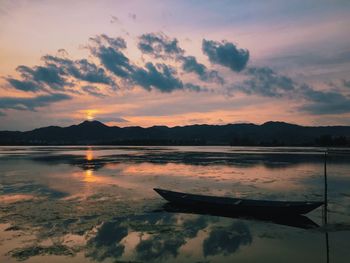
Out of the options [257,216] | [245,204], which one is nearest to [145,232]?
[245,204]

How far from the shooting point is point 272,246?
1353 centimetres

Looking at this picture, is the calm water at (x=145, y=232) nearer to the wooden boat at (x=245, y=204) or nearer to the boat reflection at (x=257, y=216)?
the boat reflection at (x=257, y=216)

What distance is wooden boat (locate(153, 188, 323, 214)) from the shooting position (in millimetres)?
18062

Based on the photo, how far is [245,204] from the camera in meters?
19.0

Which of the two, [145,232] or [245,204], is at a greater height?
[245,204]

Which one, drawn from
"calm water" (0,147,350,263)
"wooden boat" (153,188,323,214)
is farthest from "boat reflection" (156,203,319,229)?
"calm water" (0,147,350,263)

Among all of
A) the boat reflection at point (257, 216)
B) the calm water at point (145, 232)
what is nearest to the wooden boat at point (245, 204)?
the boat reflection at point (257, 216)

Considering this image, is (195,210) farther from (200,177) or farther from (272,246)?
(200,177)

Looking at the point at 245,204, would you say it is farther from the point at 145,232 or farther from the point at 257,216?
the point at 145,232

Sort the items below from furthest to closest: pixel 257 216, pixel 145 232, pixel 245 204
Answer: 1. pixel 245 204
2. pixel 257 216
3. pixel 145 232

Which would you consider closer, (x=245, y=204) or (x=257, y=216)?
(x=257, y=216)

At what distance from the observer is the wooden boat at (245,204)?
59.3 feet

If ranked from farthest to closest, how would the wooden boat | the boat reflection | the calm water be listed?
1. the wooden boat
2. the boat reflection
3. the calm water

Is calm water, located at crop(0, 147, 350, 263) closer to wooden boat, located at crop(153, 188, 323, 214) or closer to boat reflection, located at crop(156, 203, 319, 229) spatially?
boat reflection, located at crop(156, 203, 319, 229)
